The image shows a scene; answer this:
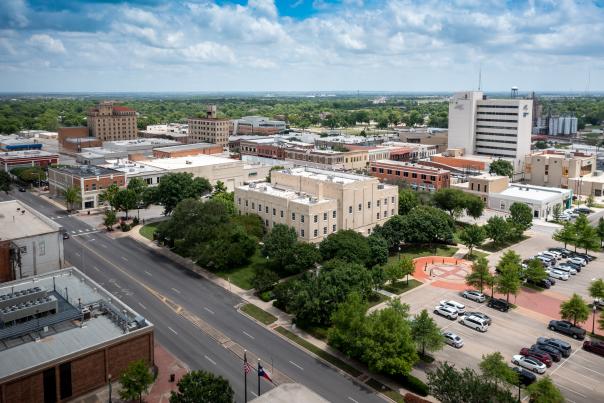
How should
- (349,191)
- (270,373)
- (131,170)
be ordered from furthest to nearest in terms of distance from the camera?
1. (131,170)
2. (349,191)
3. (270,373)

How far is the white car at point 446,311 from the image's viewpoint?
5734 cm

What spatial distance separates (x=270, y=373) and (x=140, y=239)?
4699 centimetres

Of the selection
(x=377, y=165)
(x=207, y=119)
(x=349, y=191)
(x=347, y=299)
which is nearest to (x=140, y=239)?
(x=349, y=191)

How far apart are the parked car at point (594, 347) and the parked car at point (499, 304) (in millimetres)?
9761

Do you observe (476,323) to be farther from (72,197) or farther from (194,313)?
(72,197)

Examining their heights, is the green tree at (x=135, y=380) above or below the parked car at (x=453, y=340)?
above

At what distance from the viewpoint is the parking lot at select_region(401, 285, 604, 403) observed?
44.8 metres

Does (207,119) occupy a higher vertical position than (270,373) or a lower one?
higher

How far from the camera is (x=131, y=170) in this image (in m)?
117

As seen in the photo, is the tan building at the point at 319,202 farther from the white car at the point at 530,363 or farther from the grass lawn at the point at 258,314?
the white car at the point at 530,363

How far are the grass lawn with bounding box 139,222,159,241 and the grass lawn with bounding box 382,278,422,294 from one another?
40.9 metres

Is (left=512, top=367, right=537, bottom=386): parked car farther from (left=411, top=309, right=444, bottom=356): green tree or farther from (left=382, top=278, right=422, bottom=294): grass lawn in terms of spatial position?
(left=382, top=278, right=422, bottom=294): grass lawn

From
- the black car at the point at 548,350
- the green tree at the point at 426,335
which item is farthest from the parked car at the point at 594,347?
the green tree at the point at 426,335

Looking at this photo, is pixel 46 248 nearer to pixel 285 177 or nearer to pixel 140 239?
pixel 140 239
